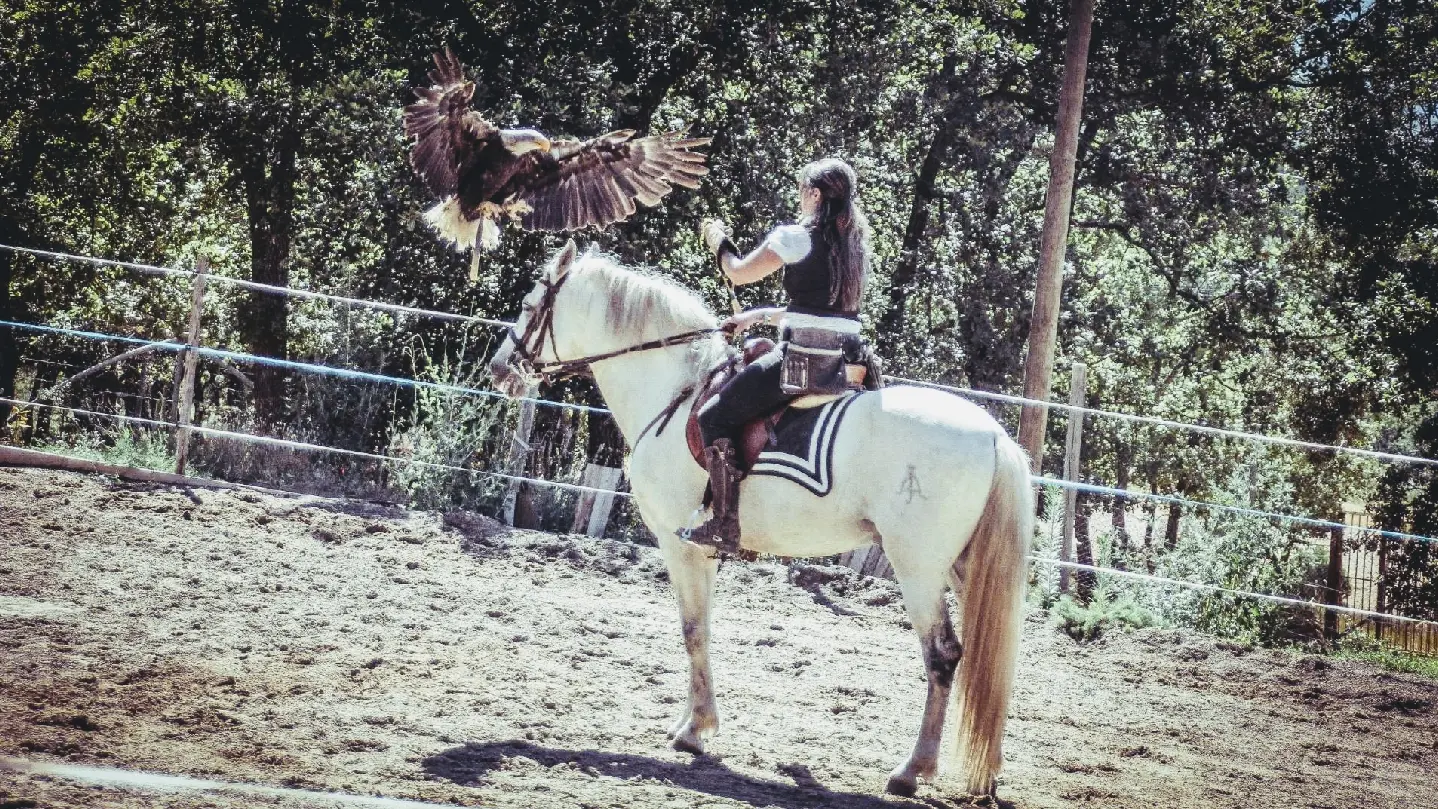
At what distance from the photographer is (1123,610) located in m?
9.59

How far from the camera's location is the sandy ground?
460cm

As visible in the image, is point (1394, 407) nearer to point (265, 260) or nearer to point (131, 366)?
point (265, 260)

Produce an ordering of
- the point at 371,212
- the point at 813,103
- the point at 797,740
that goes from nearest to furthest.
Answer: the point at 797,740, the point at 371,212, the point at 813,103

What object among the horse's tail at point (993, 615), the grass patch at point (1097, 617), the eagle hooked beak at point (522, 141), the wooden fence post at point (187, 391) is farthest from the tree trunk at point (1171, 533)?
the wooden fence post at point (187, 391)

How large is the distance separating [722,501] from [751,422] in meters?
0.36

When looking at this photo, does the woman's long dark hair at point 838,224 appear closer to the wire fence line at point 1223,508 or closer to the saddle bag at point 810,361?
the saddle bag at point 810,361

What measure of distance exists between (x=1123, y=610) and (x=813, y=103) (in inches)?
343

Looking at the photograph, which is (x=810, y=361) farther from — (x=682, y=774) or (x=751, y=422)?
(x=682, y=774)

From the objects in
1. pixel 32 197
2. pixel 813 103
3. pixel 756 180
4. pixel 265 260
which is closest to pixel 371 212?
pixel 265 260

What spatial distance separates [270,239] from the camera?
1692 centimetres

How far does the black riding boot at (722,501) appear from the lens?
538 centimetres

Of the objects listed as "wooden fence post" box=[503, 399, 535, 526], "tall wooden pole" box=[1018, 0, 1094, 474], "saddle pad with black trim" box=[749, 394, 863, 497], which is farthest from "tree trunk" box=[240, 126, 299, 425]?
"saddle pad with black trim" box=[749, 394, 863, 497]

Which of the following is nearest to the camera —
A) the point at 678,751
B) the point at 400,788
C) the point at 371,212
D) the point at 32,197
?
the point at 400,788

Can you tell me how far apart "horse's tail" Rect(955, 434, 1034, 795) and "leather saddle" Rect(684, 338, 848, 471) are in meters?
0.79
